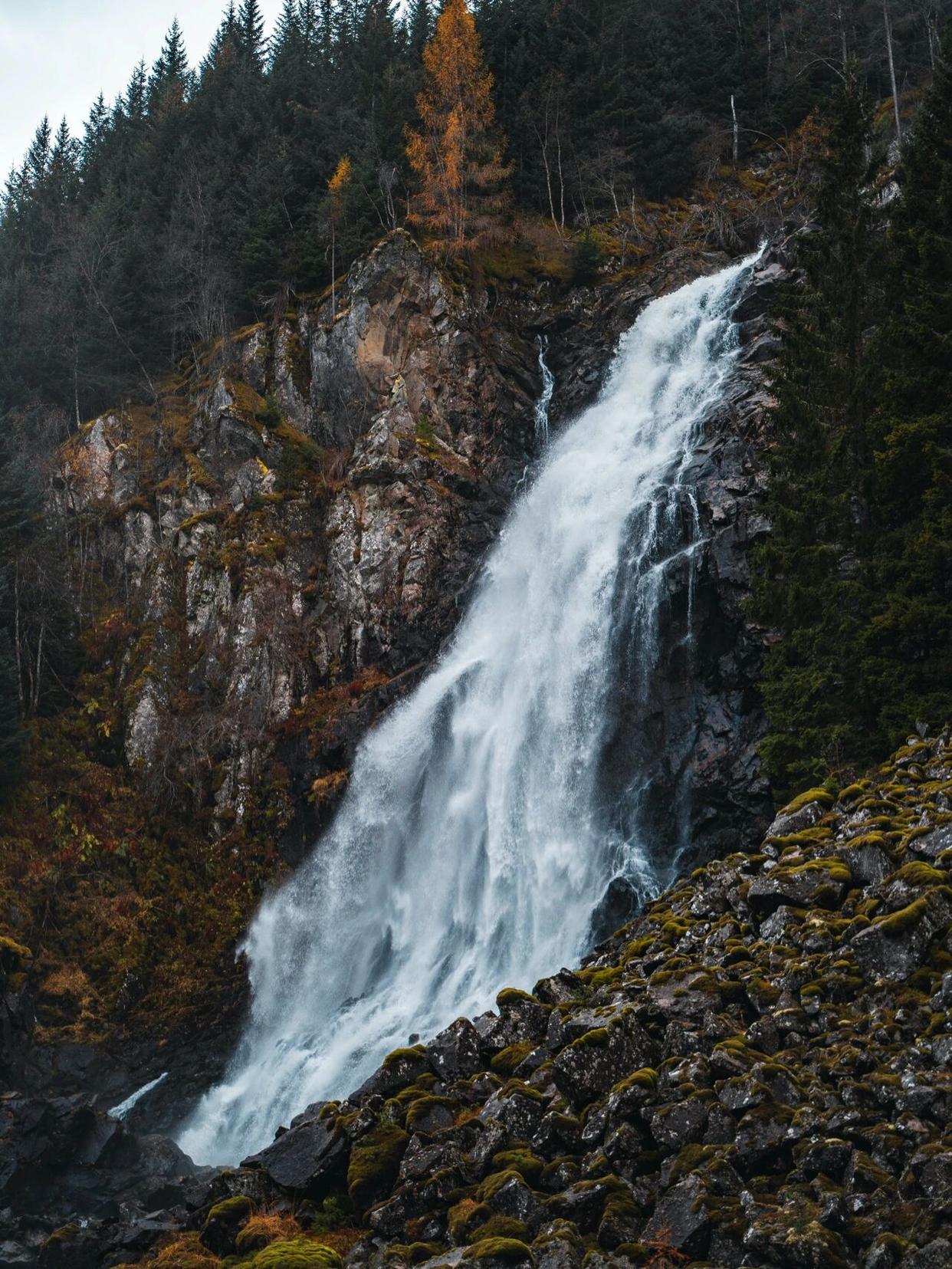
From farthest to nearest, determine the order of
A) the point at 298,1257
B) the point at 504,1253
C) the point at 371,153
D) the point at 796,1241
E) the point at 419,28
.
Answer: the point at 419,28, the point at 371,153, the point at 298,1257, the point at 504,1253, the point at 796,1241

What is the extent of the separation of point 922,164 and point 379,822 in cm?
2140

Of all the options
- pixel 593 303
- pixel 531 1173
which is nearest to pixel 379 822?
pixel 531 1173

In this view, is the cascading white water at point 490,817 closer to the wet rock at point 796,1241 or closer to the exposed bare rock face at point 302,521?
A: the exposed bare rock face at point 302,521

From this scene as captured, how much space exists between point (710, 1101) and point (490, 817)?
55.4 feet

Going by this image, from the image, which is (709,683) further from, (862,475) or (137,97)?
(137,97)

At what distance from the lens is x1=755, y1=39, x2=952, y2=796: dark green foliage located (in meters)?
18.1

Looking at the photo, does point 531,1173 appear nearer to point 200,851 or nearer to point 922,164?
point 922,164

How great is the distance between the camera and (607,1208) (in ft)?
30.9

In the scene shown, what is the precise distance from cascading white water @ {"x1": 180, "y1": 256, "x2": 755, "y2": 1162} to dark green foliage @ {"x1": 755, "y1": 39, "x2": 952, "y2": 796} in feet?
19.9

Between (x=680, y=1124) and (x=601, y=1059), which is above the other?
(x=601, y=1059)

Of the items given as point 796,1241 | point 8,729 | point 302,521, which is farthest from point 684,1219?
point 302,521

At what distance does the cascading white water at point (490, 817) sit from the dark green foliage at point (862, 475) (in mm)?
6068

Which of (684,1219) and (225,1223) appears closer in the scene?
(684,1219)

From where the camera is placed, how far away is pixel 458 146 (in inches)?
1695
